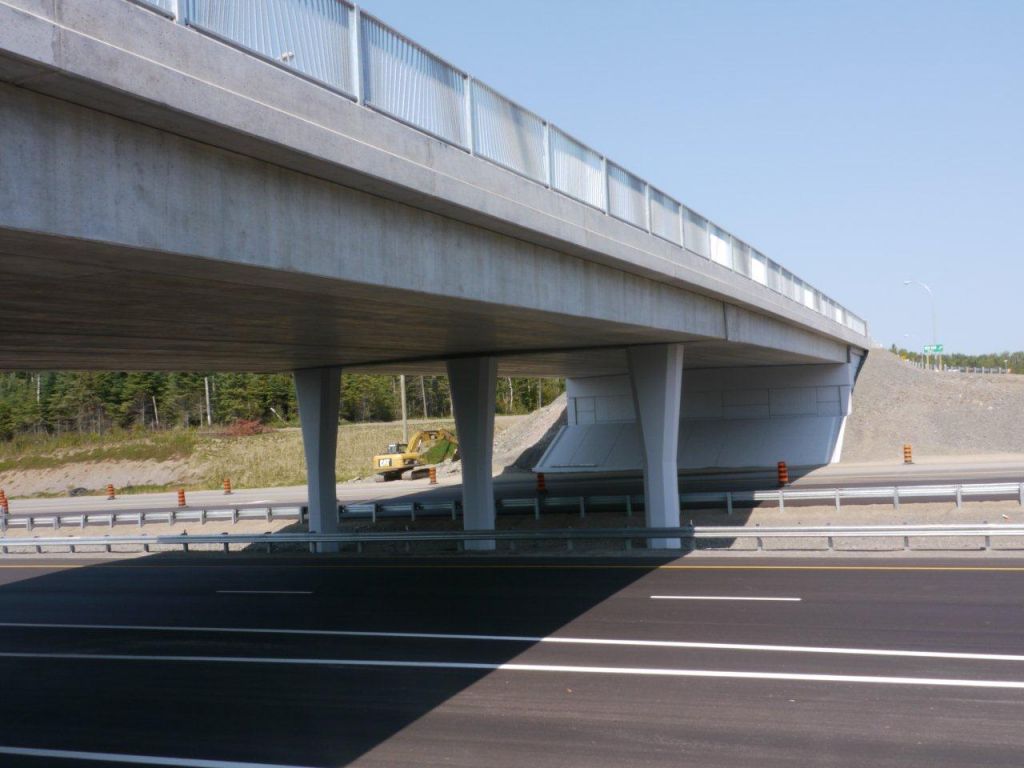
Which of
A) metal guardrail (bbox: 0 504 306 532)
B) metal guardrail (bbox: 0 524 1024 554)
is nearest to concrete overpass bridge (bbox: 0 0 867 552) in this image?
metal guardrail (bbox: 0 524 1024 554)

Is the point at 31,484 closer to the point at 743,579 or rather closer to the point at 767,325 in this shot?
the point at 767,325

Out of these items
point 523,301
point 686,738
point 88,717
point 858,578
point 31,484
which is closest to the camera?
point 686,738

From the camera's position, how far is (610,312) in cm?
1856

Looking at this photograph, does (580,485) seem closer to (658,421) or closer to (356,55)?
(658,421)

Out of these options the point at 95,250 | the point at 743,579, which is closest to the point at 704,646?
the point at 743,579

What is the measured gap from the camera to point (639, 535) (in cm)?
2186

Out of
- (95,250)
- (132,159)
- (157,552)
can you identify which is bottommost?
(157,552)

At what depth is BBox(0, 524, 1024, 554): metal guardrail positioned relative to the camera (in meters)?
19.4

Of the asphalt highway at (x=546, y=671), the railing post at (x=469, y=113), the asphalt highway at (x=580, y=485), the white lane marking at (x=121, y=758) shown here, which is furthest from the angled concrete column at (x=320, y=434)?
the white lane marking at (x=121, y=758)

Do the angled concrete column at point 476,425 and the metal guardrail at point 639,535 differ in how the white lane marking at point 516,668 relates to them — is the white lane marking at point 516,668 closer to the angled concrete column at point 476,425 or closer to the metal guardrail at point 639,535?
the metal guardrail at point 639,535

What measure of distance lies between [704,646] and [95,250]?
834cm

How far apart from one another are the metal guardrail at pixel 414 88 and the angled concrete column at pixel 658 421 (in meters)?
4.73

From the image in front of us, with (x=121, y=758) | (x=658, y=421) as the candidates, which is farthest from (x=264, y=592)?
(x=658, y=421)

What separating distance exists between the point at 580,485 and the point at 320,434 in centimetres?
1619
